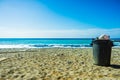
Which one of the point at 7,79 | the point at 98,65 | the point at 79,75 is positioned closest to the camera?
the point at 7,79

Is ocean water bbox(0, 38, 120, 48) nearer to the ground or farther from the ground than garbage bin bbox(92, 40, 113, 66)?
nearer to the ground

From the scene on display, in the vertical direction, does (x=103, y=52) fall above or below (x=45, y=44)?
above

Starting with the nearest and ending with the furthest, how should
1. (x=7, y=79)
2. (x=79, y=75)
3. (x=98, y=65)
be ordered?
(x=7, y=79)
(x=79, y=75)
(x=98, y=65)

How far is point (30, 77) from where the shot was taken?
16.8 ft

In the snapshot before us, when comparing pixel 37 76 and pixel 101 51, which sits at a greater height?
pixel 101 51

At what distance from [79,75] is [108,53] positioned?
2.50 meters

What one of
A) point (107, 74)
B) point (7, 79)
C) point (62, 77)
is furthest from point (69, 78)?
point (7, 79)

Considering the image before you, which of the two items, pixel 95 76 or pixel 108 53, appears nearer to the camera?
pixel 95 76

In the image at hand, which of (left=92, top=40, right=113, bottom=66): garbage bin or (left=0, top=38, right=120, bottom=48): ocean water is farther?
(left=0, top=38, right=120, bottom=48): ocean water

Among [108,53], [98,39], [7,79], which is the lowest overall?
[7,79]

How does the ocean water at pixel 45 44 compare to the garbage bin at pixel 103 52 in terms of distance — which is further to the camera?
the ocean water at pixel 45 44

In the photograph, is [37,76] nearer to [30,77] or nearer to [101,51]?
[30,77]

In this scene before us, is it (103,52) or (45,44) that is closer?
(103,52)

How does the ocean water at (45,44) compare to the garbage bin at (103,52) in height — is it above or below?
below
